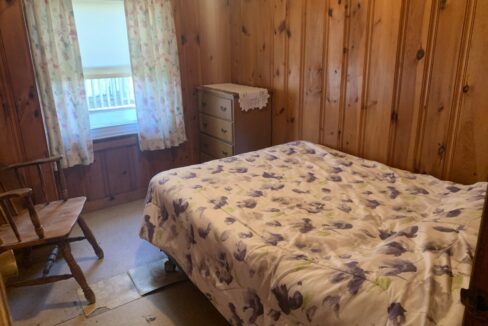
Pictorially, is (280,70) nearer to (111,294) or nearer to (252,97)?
(252,97)

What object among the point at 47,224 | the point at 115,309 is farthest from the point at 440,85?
the point at 47,224

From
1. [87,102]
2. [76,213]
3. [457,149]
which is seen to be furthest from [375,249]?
[87,102]

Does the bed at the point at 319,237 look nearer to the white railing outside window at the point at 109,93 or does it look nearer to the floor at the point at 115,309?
the floor at the point at 115,309

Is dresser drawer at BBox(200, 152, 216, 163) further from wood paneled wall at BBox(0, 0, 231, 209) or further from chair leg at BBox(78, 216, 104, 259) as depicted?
chair leg at BBox(78, 216, 104, 259)

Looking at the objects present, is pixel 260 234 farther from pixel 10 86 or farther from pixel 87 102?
pixel 87 102

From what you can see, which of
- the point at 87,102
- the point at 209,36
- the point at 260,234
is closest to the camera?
the point at 260,234

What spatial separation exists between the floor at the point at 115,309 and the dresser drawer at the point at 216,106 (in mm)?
1300

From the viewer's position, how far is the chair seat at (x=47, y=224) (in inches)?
76.6

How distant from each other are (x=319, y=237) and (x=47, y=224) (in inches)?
62.2

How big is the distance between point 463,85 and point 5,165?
2728 mm

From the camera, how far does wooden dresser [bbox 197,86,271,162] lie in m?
3.16

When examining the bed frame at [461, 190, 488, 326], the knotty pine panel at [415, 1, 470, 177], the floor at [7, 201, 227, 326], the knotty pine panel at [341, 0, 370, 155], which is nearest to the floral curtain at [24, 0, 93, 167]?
the floor at [7, 201, 227, 326]

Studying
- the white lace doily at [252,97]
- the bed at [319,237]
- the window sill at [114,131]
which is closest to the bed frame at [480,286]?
the bed at [319,237]

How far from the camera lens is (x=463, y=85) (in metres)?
1.93
